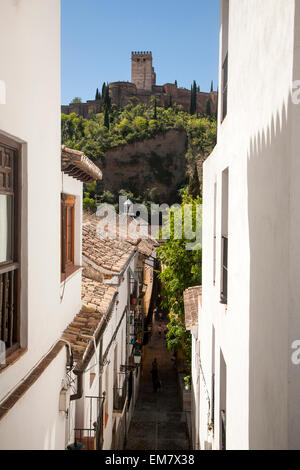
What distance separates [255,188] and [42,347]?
8.84 ft

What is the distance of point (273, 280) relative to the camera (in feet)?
10.4

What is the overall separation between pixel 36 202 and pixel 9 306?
1.06 meters

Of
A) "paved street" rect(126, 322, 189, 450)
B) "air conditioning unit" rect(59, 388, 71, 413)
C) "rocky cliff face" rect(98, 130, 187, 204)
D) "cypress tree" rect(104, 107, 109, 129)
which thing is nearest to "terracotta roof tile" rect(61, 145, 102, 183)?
"air conditioning unit" rect(59, 388, 71, 413)

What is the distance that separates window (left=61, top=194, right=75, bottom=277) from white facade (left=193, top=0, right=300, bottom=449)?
8.09 ft

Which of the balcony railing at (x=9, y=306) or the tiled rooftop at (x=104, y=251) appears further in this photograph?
the tiled rooftop at (x=104, y=251)

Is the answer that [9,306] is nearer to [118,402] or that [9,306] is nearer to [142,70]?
[118,402]

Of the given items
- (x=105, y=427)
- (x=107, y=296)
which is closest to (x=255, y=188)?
(x=107, y=296)

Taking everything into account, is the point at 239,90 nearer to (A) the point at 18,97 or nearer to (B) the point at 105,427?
(A) the point at 18,97

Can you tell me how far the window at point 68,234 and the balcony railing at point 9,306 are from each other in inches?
102

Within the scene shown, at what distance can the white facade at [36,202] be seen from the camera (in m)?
3.53

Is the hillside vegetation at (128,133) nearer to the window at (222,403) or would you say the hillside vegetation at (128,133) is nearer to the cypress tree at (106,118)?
the cypress tree at (106,118)

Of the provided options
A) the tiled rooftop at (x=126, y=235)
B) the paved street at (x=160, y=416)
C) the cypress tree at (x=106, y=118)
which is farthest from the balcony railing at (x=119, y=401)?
the cypress tree at (x=106, y=118)

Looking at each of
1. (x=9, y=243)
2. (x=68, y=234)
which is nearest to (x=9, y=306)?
(x=9, y=243)

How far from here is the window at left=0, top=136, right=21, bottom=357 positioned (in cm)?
361
